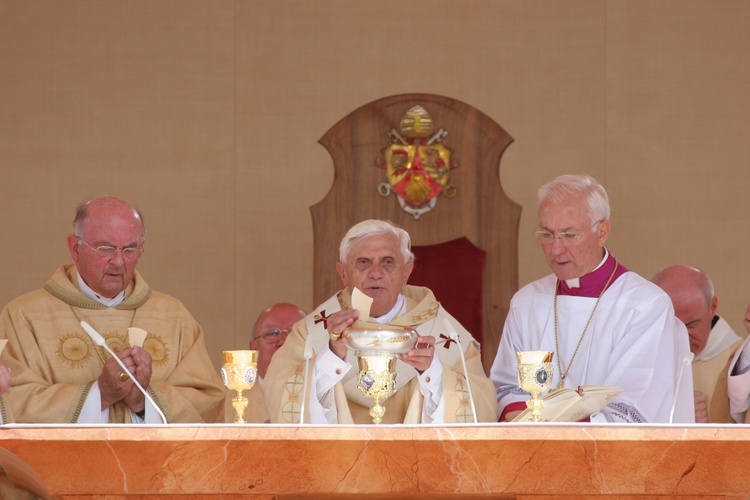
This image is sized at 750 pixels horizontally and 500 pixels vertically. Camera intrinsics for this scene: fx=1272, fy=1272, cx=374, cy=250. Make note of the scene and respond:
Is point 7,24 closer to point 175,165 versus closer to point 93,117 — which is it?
point 93,117

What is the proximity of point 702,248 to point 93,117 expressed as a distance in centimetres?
413

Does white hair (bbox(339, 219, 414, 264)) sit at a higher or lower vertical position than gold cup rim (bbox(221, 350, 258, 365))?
higher

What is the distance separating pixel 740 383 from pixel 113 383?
2.72 m

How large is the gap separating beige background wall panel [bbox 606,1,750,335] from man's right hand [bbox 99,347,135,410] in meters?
4.22

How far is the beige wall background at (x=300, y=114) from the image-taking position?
8422 mm

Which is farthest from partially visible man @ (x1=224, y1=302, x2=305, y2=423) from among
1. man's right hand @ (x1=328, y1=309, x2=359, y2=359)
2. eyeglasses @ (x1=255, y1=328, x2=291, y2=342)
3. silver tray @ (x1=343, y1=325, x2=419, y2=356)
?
silver tray @ (x1=343, y1=325, x2=419, y2=356)

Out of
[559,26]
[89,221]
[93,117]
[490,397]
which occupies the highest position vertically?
[559,26]

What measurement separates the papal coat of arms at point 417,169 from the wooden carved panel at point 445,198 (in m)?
0.03

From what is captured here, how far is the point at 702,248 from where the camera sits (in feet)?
27.6

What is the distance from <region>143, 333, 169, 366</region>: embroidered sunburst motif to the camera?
5.62 metres

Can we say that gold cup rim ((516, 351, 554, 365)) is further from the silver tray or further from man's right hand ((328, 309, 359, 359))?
man's right hand ((328, 309, 359, 359))

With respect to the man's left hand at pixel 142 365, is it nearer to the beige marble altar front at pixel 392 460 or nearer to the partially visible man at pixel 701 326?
the beige marble altar front at pixel 392 460

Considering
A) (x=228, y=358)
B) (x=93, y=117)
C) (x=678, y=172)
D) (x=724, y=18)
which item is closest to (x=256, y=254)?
(x=93, y=117)

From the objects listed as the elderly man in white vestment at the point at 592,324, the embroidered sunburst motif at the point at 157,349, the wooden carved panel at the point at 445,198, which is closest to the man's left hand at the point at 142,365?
the embroidered sunburst motif at the point at 157,349
